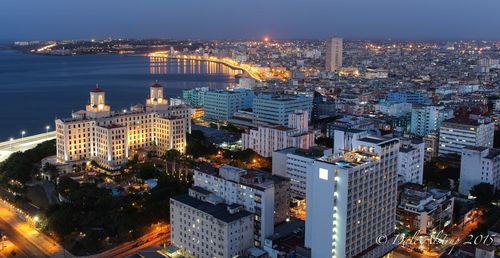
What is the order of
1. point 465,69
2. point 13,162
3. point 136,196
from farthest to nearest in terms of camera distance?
point 465,69 → point 13,162 → point 136,196

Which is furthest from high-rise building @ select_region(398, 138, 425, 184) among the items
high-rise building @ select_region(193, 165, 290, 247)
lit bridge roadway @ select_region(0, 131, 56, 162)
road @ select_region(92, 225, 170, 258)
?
lit bridge roadway @ select_region(0, 131, 56, 162)

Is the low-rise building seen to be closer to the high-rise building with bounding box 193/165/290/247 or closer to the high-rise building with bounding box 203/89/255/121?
the high-rise building with bounding box 193/165/290/247

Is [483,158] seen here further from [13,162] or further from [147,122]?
[13,162]

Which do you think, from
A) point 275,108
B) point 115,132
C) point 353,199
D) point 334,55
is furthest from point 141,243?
point 334,55

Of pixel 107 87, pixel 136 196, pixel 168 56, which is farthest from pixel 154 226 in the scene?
pixel 168 56

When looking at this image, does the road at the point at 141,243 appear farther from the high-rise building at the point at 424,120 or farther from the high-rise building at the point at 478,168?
the high-rise building at the point at 424,120

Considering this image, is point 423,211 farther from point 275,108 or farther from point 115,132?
point 275,108
